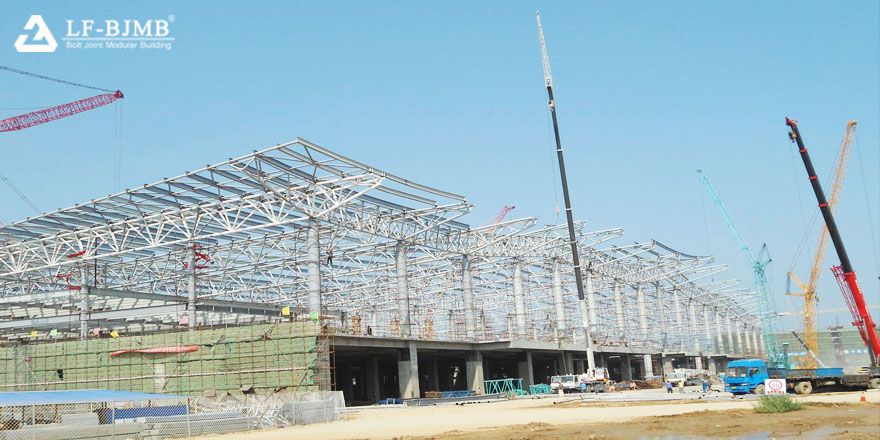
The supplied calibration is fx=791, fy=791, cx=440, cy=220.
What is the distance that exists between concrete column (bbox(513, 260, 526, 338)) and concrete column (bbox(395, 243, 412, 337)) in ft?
42.0

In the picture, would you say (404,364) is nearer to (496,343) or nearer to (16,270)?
(496,343)

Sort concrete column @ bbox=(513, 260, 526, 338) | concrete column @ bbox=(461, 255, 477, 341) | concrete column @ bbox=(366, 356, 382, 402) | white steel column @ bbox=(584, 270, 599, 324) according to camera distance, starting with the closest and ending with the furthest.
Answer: concrete column @ bbox=(366, 356, 382, 402) → concrete column @ bbox=(461, 255, 477, 341) → concrete column @ bbox=(513, 260, 526, 338) → white steel column @ bbox=(584, 270, 599, 324)

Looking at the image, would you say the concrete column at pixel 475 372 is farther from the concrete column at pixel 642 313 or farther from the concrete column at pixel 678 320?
the concrete column at pixel 678 320

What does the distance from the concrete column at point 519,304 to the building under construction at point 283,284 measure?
0.12 m

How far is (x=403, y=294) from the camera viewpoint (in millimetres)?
50250

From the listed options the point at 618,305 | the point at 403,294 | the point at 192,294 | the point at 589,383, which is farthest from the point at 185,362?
the point at 618,305

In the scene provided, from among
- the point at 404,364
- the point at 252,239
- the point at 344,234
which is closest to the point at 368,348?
the point at 404,364

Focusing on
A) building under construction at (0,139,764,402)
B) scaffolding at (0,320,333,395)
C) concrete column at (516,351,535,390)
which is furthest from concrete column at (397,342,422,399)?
concrete column at (516,351,535,390)

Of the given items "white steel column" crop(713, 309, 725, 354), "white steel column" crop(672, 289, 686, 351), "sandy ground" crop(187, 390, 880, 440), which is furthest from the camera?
"white steel column" crop(713, 309, 725, 354)

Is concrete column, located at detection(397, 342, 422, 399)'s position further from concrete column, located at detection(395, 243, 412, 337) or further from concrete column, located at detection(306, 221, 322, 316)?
concrete column, located at detection(306, 221, 322, 316)

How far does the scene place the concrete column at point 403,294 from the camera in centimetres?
4959

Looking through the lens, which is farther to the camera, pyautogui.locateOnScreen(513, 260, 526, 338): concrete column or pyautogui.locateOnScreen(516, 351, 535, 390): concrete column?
A: pyautogui.locateOnScreen(516, 351, 535, 390): concrete column

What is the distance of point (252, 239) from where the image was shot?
180 ft

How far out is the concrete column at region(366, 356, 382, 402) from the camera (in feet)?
183
